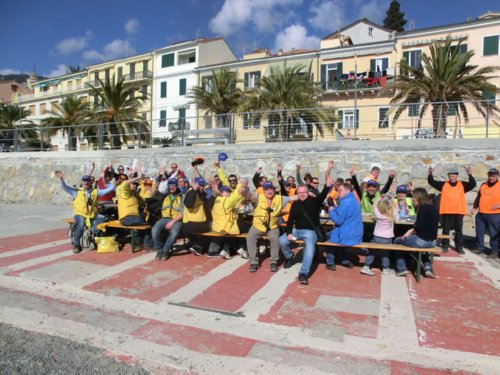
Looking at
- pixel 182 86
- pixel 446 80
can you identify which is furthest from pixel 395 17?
pixel 446 80

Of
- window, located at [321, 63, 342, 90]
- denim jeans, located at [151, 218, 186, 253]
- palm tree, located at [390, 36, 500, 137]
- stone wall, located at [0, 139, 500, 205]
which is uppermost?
window, located at [321, 63, 342, 90]

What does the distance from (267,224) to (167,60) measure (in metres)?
40.6

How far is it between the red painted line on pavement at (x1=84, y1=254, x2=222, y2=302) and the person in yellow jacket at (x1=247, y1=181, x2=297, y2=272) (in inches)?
31.1

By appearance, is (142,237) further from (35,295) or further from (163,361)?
(163,361)

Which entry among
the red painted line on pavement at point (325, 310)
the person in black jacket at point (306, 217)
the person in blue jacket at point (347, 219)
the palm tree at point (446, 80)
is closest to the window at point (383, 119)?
the palm tree at point (446, 80)

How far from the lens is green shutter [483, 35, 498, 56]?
2602 cm

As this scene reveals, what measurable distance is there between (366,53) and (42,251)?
2876 centimetres

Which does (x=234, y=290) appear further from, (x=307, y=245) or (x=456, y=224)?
(x=456, y=224)

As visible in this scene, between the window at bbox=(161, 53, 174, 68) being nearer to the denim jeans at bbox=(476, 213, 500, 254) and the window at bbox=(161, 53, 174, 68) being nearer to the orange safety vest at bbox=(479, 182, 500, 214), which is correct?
the orange safety vest at bbox=(479, 182, 500, 214)

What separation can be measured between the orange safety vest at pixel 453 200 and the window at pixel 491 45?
24412mm

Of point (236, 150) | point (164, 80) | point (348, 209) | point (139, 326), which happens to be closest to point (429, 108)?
point (236, 150)

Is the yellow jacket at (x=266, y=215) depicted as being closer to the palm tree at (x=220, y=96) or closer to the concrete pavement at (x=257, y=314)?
the concrete pavement at (x=257, y=314)

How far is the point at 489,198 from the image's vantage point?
7262mm

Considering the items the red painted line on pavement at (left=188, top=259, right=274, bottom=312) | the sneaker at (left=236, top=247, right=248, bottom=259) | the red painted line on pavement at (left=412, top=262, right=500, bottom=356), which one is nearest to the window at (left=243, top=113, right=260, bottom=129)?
the sneaker at (left=236, top=247, right=248, bottom=259)
